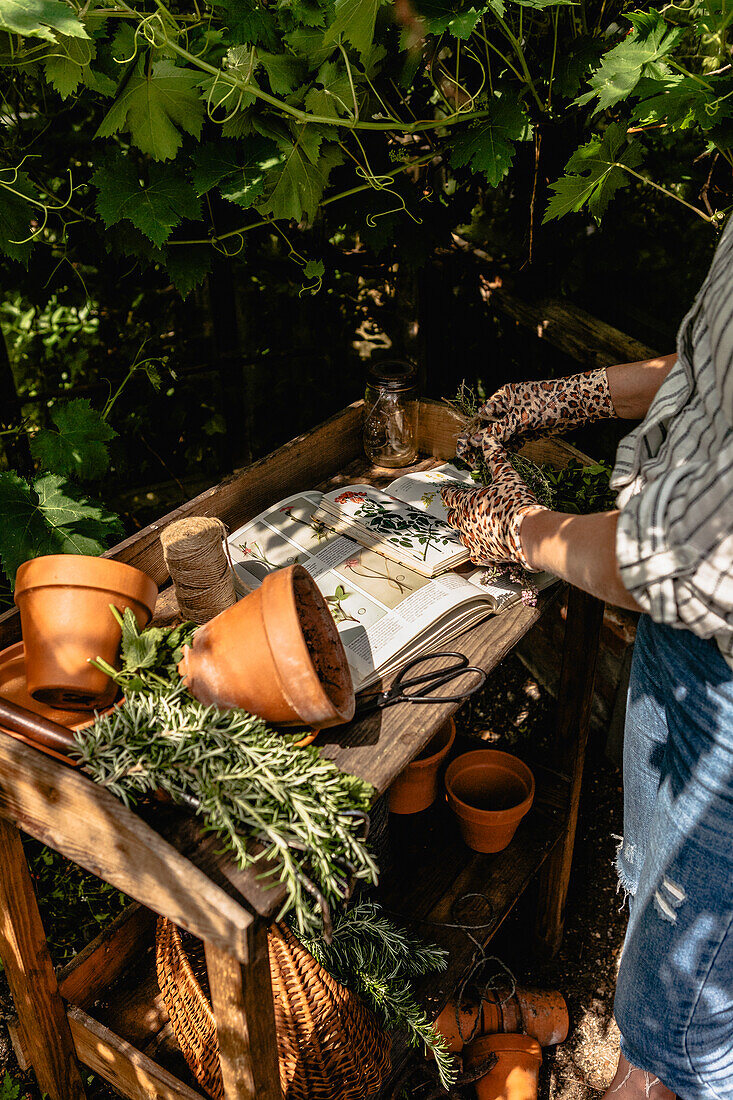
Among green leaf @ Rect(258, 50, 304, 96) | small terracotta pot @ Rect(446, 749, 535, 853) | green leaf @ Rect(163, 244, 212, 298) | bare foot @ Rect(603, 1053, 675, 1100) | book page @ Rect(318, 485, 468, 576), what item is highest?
green leaf @ Rect(258, 50, 304, 96)

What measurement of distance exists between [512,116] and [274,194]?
→ 1.71 ft

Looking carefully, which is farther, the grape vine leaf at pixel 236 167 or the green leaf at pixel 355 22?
the grape vine leaf at pixel 236 167

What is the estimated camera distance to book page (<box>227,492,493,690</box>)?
4.10 ft

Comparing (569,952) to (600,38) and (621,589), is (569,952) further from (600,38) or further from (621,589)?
(600,38)

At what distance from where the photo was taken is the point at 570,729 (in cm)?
197

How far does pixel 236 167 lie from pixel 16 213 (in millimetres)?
474

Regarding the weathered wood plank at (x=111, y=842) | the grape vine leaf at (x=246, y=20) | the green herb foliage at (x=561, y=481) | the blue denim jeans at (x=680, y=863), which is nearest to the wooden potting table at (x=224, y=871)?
the weathered wood plank at (x=111, y=842)

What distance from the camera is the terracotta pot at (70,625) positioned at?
106 cm

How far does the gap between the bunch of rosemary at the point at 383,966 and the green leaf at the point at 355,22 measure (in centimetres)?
160

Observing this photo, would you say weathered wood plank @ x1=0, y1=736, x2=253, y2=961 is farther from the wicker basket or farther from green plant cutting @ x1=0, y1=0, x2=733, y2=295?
green plant cutting @ x1=0, y1=0, x2=733, y2=295

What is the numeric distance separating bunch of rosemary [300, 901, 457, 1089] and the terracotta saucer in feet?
2.22

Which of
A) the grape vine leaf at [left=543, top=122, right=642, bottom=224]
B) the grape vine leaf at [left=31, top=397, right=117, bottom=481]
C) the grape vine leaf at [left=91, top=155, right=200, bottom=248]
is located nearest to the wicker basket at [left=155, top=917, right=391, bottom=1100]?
the grape vine leaf at [left=31, top=397, right=117, bottom=481]

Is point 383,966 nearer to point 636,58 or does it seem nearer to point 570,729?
point 570,729

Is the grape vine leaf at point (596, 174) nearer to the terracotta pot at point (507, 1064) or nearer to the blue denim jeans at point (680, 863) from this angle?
the blue denim jeans at point (680, 863)
